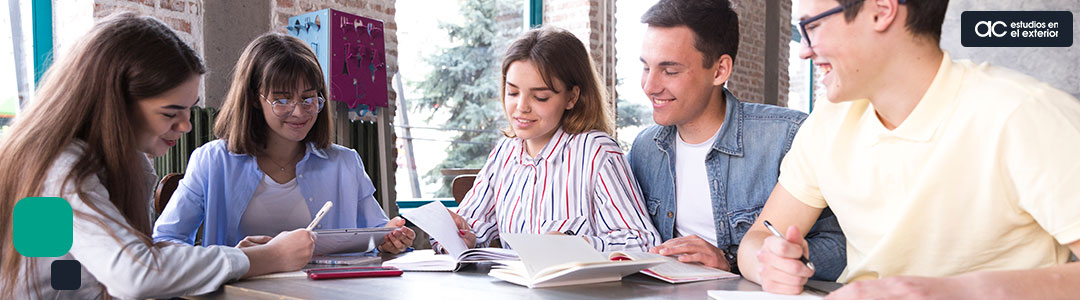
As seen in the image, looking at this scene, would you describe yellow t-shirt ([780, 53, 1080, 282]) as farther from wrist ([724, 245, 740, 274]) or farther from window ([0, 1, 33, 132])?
window ([0, 1, 33, 132])

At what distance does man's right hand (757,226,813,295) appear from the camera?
1281mm

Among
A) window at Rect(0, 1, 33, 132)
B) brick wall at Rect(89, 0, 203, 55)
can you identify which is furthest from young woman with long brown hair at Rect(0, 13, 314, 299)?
window at Rect(0, 1, 33, 132)

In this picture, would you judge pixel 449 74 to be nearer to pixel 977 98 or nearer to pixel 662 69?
pixel 662 69

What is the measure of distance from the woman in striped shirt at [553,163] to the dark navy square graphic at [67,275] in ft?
2.83

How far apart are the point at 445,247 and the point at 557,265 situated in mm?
446

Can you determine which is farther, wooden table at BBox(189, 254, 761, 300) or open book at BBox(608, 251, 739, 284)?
open book at BBox(608, 251, 739, 284)

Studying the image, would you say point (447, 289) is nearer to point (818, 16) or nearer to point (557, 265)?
point (557, 265)

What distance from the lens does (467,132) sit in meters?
6.25

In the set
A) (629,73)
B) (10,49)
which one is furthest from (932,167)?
(629,73)

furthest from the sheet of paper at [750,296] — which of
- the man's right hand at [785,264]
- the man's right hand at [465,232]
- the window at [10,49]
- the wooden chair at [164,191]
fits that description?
the window at [10,49]

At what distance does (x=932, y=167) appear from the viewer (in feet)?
4.31

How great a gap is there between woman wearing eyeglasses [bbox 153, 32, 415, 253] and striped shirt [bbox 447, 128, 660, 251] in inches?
11.5

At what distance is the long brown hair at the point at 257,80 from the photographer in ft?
7.39

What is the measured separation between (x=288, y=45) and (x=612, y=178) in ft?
3.40
